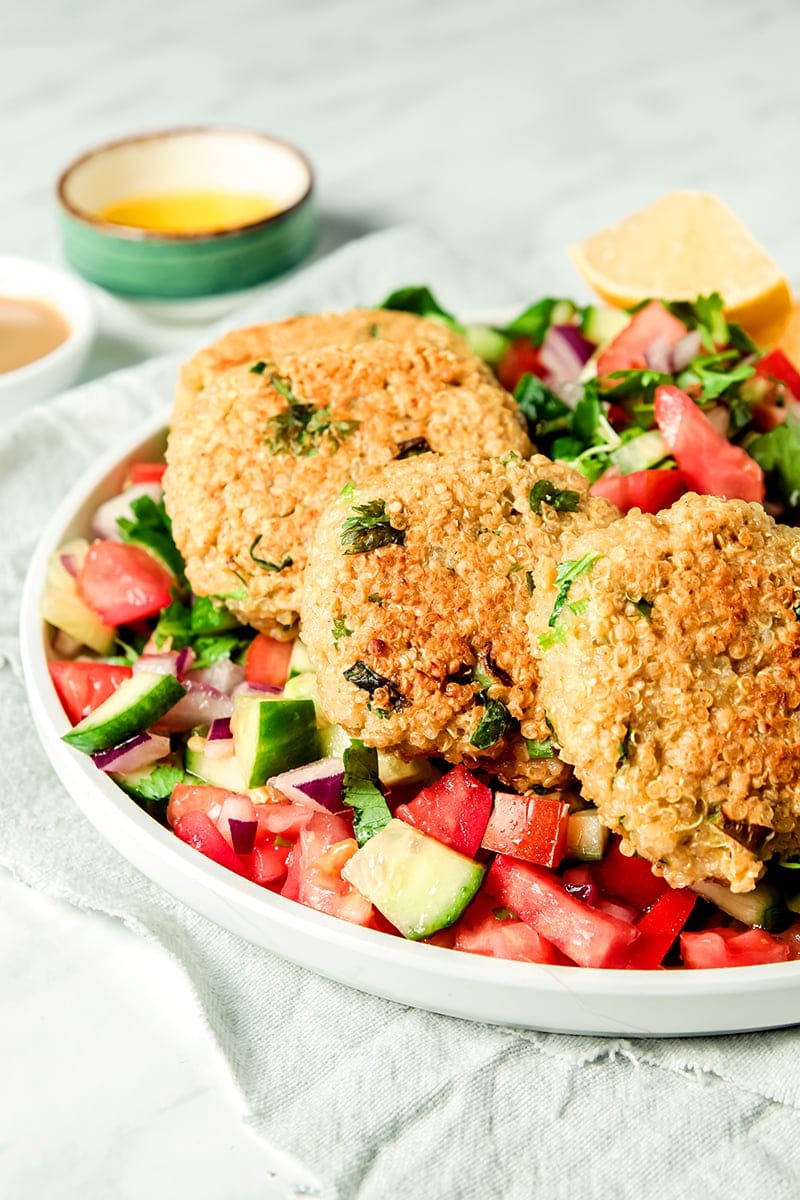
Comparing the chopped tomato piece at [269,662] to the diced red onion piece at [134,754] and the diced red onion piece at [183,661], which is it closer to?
the diced red onion piece at [183,661]

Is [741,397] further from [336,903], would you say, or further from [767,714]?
[336,903]

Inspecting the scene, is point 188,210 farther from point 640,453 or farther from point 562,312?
point 640,453

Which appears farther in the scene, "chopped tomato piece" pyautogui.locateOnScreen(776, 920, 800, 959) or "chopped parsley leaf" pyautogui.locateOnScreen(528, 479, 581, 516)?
"chopped parsley leaf" pyautogui.locateOnScreen(528, 479, 581, 516)

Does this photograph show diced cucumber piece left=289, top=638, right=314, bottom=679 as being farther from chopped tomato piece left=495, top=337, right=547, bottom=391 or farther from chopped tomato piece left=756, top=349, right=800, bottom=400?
chopped tomato piece left=756, top=349, right=800, bottom=400

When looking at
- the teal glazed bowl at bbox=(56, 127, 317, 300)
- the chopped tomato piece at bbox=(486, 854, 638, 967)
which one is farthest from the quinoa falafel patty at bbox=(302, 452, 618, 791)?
the teal glazed bowl at bbox=(56, 127, 317, 300)

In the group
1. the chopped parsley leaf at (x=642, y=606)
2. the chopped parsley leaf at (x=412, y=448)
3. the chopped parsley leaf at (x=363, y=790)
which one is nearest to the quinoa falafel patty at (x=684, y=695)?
the chopped parsley leaf at (x=642, y=606)

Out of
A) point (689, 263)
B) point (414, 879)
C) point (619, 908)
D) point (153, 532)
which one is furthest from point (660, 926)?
point (689, 263)
